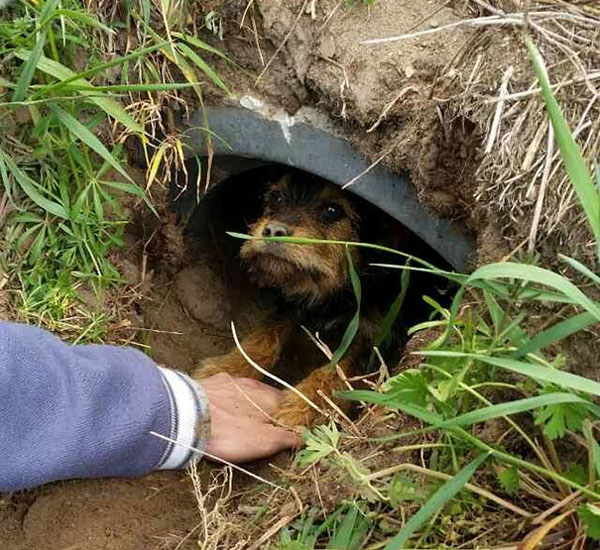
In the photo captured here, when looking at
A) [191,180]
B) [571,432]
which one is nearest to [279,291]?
[191,180]

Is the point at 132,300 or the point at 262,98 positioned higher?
the point at 262,98

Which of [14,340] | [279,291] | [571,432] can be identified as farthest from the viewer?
[279,291]

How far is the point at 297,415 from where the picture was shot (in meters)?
3.09

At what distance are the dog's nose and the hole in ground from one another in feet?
0.87

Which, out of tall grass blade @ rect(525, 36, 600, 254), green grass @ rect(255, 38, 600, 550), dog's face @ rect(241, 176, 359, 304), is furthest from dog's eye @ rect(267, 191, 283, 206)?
tall grass blade @ rect(525, 36, 600, 254)

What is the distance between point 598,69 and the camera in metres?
2.12

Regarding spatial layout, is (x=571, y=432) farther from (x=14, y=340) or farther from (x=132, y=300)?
(x=132, y=300)

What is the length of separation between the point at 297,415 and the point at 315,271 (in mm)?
704

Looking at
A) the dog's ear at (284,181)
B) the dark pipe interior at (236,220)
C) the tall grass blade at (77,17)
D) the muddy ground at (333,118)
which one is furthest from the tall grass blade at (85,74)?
the dog's ear at (284,181)

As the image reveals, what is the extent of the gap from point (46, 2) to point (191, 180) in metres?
0.96

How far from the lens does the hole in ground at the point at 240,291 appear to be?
3.53 meters

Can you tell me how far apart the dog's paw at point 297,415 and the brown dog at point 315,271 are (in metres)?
0.19

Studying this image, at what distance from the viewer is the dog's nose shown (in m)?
3.27

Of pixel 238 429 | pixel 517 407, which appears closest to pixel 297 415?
pixel 238 429
